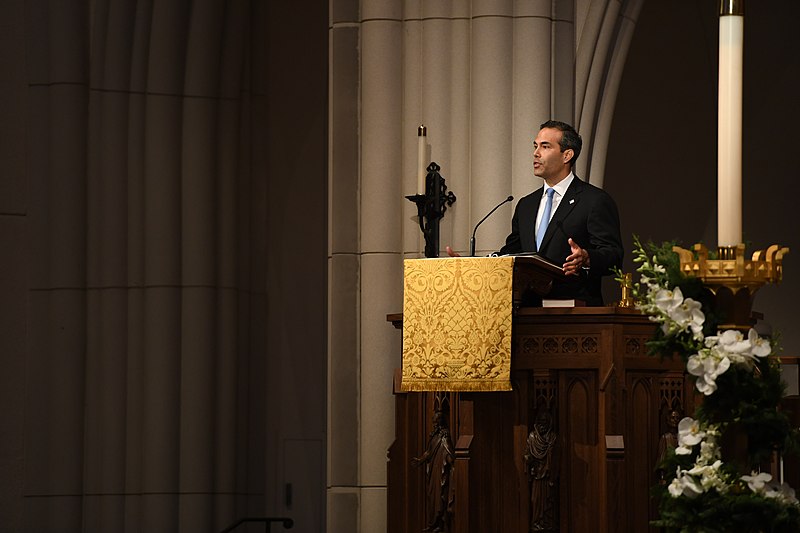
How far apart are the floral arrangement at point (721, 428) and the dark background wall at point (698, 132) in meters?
6.66

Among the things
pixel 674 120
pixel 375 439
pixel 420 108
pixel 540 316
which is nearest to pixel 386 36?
pixel 420 108

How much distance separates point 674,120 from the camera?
10.7m

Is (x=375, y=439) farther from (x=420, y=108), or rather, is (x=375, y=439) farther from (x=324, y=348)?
(x=324, y=348)

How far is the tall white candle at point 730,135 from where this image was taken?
3.75 m

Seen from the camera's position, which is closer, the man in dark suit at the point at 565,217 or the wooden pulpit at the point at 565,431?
the wooden pulpit at the point at 565,431

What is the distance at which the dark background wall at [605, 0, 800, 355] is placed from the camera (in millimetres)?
10461

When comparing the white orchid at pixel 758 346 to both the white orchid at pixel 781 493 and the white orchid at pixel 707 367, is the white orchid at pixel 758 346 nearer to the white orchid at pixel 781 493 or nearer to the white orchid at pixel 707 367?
the white orchid at pixel 707 367

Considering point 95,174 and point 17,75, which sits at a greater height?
point 17,75

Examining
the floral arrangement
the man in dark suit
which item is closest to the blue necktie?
the man in dark suit

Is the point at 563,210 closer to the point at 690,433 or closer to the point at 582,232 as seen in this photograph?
the point at 582,232

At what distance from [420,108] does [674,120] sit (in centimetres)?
352

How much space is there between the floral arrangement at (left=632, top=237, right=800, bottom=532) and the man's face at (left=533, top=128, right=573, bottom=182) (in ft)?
8.19

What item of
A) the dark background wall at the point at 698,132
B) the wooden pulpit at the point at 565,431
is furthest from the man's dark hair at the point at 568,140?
the dark background wall at the point at 698,132

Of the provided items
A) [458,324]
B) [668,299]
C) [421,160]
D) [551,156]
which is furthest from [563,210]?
[668,299]
